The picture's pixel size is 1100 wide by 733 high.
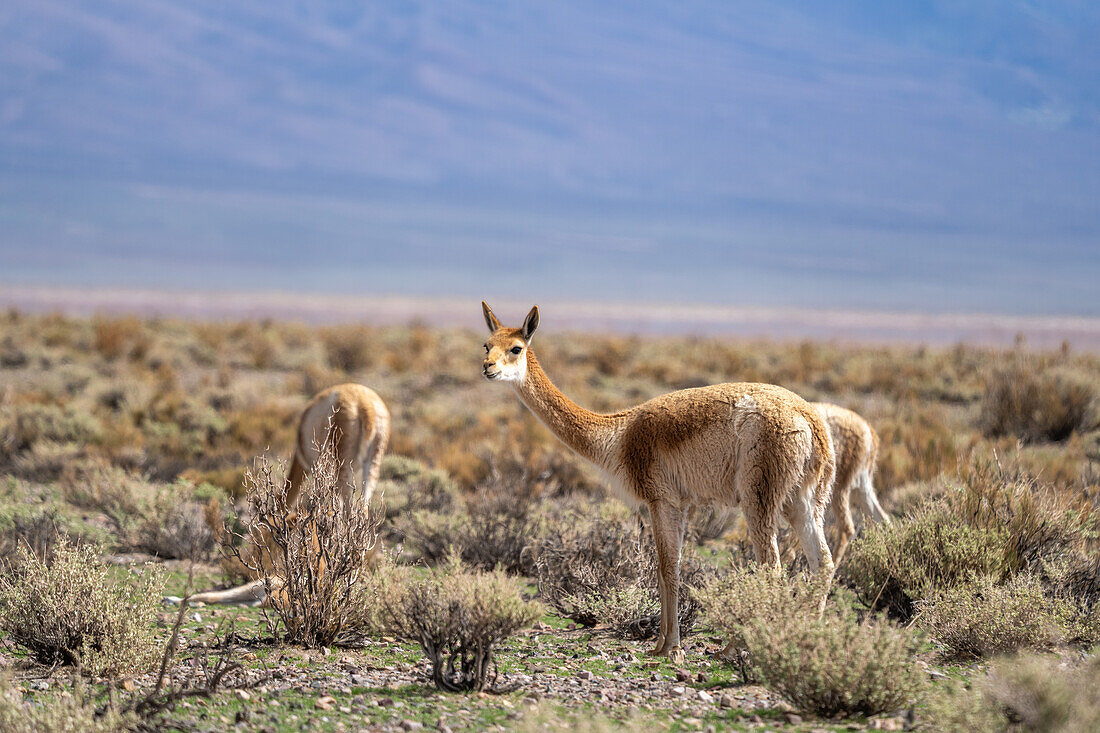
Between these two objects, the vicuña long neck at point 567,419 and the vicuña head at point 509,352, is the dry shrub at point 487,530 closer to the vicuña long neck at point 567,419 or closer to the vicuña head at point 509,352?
the vicuña long neck at point 567,419

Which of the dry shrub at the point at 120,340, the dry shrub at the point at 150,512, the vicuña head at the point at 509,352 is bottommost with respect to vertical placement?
the dry shrub at the point at 150,512

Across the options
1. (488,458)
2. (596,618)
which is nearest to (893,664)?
(596,618)

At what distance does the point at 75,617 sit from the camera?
5250 mm

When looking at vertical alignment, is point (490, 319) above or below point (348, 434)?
above

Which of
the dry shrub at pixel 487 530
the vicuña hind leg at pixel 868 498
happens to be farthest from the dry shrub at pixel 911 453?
the dry shrub at pixel 487 530

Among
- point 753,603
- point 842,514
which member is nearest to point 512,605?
point 753,603

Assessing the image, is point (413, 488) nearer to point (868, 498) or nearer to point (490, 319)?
point (490, 319)

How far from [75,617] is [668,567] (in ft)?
11.8

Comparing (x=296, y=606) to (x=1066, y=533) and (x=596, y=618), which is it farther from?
(x=1066, y=533)

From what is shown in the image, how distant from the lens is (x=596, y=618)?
22.3 ft

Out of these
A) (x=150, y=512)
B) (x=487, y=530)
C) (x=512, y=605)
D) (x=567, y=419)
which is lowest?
(x=150, y=512)

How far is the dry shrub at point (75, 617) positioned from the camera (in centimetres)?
514

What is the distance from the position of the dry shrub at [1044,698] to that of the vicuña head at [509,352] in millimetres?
3471

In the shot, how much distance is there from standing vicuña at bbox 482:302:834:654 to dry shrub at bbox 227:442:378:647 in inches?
53.2
